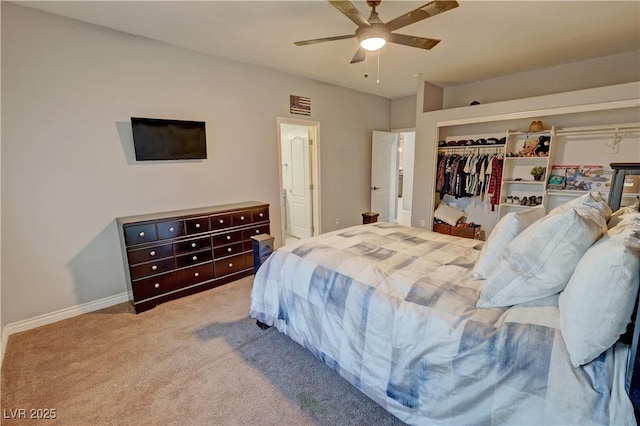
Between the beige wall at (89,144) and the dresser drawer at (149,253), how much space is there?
44 centimetres

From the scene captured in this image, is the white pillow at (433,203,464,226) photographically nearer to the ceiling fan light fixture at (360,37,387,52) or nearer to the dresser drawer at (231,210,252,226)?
the dresser drawer at (231,210,252,226)

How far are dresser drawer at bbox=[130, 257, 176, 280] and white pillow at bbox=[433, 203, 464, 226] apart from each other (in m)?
3.96

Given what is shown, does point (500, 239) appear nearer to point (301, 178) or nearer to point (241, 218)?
point (241, 218)

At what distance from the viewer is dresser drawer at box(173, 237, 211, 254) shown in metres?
2.95

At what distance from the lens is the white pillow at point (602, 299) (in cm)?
97

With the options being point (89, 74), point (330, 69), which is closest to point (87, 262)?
point (89, 74)

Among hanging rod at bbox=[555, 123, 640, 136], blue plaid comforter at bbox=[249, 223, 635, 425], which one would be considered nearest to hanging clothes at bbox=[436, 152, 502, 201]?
hanging rod at bbox=[555, 123, 640, 136]

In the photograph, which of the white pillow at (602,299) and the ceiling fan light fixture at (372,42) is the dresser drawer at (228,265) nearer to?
the ceiling fan light fixture at (372,42)

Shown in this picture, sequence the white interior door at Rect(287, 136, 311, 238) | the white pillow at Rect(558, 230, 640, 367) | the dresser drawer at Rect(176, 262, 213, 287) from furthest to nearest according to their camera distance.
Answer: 1. the white interior door at Rect(287, 136, 311, 238)
2. the dresser drawer at Rect(176, 262, 213, 287)
3. the white pillow at Rect(558, 230, 640, 367)

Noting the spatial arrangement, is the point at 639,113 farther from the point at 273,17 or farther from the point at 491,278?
the point at 273,17

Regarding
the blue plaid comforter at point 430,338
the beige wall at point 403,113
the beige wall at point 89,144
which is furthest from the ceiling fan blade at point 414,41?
the beige wall at point 403,113

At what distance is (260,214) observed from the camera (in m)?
3.57

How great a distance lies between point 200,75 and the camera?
331 centimetres

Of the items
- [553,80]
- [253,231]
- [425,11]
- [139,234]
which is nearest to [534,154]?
[553,80]
